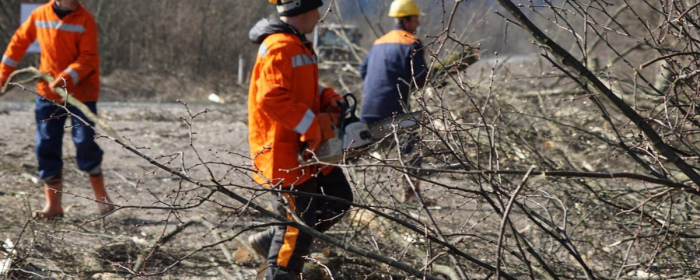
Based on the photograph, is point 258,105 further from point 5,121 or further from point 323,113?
point 5,121

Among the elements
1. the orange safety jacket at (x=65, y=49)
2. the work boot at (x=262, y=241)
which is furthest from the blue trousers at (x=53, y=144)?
the work boot at (x=262, y=241)

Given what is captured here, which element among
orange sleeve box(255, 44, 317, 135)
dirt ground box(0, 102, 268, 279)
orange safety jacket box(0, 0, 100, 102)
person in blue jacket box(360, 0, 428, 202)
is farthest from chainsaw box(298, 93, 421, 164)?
orange safety jacket box(0, 0, 100, 102)

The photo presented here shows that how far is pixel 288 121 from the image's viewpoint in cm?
372

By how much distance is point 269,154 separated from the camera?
381cm

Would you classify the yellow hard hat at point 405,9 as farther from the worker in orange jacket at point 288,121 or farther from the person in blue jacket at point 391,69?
the worker in orange jacket at point 288,121

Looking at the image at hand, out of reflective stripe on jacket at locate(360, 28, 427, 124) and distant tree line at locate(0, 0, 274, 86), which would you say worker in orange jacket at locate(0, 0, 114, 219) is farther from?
distant tree line at locate(0, 0, 274, 86)

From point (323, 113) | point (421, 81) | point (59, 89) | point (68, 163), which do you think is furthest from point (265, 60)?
point (68, 163)

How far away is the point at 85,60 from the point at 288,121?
2290 mm

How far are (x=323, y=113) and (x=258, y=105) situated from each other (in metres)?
0.34

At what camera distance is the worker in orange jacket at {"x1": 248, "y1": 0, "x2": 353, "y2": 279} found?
374 centimetres

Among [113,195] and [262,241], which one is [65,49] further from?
[262,241]

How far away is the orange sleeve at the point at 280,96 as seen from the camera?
3717 millimetres

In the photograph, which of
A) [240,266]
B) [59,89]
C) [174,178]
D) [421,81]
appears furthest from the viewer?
[174,178]

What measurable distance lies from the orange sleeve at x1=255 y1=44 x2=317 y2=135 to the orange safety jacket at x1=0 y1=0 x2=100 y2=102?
212cm
